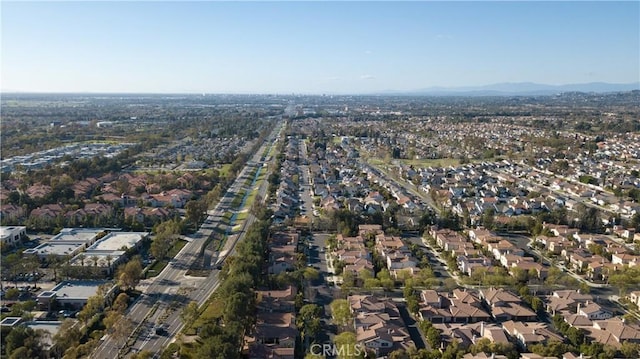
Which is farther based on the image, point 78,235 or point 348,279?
point 78,235

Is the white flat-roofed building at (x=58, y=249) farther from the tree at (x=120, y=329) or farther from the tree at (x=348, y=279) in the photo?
the tree at (x=348, y=279)

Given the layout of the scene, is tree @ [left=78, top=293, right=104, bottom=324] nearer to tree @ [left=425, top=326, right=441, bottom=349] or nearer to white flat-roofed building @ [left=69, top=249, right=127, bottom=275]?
white flat-roofed building @ [left=69, top=249, right=127, bottom=275]

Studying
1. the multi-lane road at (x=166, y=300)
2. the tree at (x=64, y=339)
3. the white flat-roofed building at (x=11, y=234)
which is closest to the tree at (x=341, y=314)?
the multi-lane road at (x=166, y=300)

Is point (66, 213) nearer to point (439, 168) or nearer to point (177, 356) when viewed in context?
point (177, 356)

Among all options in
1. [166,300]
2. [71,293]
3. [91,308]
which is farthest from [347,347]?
[71,293]

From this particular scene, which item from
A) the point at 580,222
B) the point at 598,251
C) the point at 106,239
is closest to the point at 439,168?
the point at 580,222

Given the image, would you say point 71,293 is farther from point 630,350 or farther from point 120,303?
point 630,350
